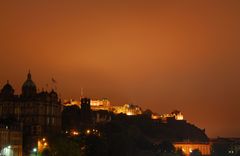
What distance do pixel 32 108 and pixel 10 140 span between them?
76.7 feet

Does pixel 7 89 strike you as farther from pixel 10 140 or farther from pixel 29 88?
pixel 10 140

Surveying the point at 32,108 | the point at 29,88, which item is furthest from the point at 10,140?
the point at 29,88

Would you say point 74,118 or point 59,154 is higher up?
point 74,118

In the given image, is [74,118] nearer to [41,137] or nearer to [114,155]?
[114,155]

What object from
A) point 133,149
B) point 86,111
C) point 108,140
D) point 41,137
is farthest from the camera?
point 86,111

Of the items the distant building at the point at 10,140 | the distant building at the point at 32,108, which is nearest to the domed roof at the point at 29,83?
the distant building at the point at 32,108

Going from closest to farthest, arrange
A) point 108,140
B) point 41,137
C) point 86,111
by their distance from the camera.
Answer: point 41,137, point 108,140, point 86,111

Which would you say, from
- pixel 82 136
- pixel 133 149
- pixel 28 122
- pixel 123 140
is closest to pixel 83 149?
pixel 82 136

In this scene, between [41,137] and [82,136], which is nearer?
[41,137]

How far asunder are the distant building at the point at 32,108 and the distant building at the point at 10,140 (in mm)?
10797

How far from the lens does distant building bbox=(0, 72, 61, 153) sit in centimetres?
12850

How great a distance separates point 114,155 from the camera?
438 feet

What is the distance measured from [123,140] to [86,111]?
32412mm

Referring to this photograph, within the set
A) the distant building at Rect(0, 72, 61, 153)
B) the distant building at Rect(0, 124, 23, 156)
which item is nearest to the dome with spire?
the distant building at Rect(0, 72, 61, 153)
